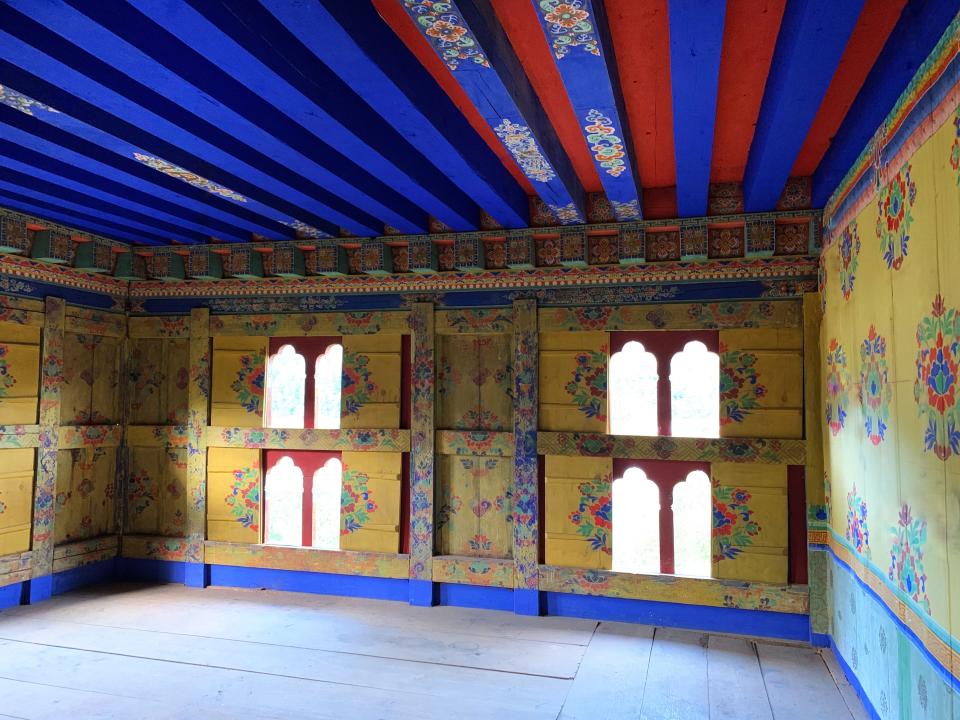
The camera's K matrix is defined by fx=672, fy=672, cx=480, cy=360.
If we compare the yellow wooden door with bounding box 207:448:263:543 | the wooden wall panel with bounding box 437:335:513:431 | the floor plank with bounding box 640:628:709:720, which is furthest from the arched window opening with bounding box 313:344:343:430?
the floor plank with bounding box 640:628:709:720

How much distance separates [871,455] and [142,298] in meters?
6.39

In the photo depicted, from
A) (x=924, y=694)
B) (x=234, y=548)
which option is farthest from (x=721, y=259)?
(x=234, y=548)

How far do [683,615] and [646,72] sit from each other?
12.9 feet

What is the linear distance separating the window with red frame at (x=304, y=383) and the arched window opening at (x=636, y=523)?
8.73 ft

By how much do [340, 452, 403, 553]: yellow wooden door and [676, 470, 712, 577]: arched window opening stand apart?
7.73ft

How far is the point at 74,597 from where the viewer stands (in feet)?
19.3

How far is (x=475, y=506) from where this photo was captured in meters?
5.80

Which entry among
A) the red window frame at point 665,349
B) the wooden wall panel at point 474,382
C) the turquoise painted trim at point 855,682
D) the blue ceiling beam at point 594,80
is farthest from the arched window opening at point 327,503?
the turquoise painted trim at point 855,682

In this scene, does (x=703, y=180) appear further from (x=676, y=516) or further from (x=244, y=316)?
(x=244, y=316)

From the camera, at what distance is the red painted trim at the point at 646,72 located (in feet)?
8.98

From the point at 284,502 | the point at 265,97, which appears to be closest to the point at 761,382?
the point at 265,97

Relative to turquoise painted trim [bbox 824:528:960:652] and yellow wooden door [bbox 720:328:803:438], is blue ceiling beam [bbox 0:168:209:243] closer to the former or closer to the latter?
yellow wooden door [bbox 720:328:803:438]

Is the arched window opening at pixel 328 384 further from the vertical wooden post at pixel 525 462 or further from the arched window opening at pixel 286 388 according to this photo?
the vertical wooden post at pixel 525 462

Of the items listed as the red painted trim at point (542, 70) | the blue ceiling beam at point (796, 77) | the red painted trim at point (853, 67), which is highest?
the red painted trim at point (542, 70)
